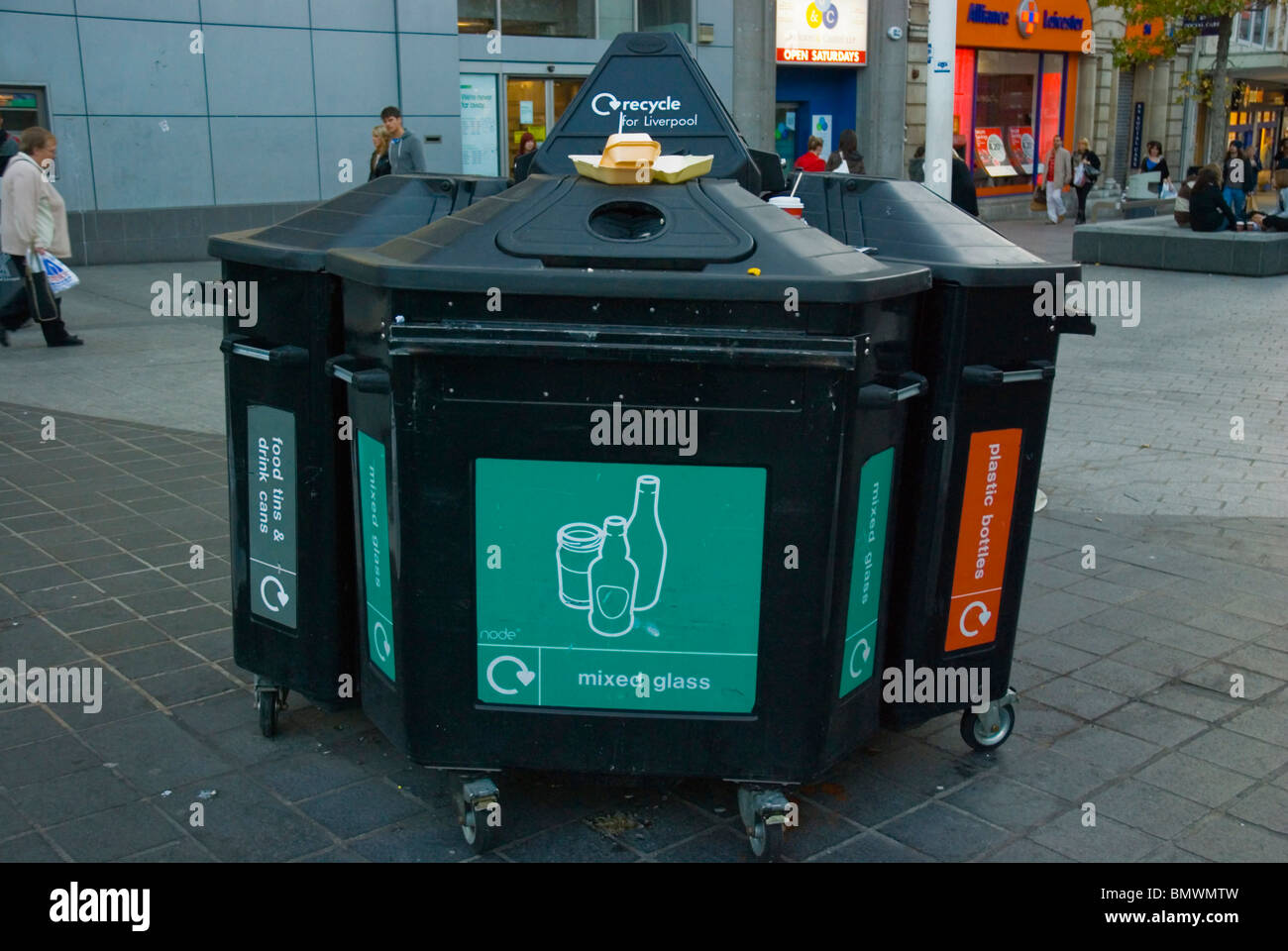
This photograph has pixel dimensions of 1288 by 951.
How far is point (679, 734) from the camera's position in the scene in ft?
10.2

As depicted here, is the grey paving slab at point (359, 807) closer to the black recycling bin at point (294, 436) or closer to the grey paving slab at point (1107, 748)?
the black recycling bin at point (294, 436)

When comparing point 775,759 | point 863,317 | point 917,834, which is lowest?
point 917,834

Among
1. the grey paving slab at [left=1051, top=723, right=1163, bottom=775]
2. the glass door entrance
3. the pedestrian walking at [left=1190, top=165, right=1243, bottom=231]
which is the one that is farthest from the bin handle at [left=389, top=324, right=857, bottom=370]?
the glass door entrance

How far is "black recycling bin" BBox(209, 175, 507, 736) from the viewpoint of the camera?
343 centimetres

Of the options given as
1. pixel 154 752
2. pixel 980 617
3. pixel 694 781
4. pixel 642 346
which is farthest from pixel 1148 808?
pixel 154 752

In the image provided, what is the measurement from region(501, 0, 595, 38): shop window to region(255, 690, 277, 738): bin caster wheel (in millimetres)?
16107

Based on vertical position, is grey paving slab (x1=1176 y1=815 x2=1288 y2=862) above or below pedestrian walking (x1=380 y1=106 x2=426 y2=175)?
below

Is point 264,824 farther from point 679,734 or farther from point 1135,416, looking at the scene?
point 1135,416

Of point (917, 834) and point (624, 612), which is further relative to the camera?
point (917, 834)

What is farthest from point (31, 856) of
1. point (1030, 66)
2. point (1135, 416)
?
point (1030, 66)

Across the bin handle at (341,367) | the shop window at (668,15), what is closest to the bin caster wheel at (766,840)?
the bin handle at (341,367)

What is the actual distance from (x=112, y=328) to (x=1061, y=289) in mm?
9834

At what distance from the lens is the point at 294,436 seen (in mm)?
3508

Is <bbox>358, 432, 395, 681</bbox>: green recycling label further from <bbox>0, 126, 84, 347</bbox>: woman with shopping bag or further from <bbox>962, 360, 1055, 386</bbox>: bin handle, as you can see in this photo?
<bbox>0, 126, 84, 347</bbox>: woman with shopping bag
